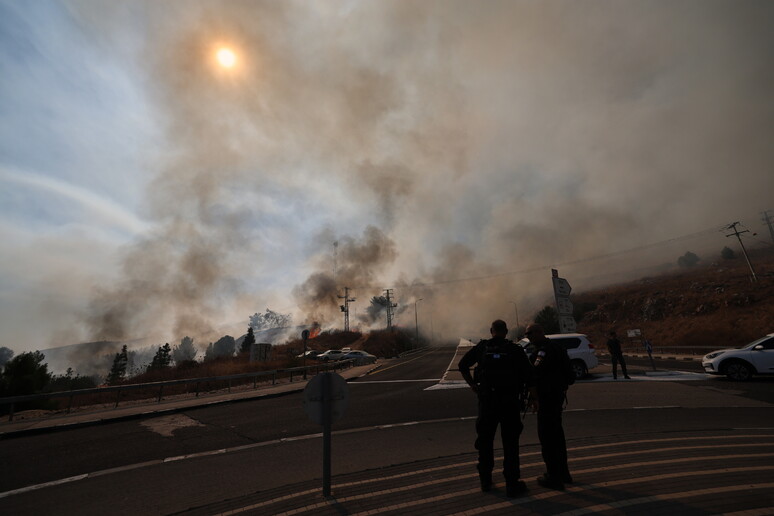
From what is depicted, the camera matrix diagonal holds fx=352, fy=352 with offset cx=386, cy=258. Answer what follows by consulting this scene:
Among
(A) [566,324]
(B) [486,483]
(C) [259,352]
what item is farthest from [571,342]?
(C) [259,352]

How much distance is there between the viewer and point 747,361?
10844 mm

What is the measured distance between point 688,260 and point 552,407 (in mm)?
129766

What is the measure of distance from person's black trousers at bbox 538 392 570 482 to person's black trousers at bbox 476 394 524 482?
35 cm

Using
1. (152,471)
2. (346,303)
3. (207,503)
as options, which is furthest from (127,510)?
(346,303)

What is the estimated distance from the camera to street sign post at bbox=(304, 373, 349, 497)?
3.73 meters

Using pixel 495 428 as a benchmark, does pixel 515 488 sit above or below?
below

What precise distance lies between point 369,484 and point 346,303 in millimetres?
60370

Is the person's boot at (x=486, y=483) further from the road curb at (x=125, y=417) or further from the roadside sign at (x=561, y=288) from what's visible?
the roadside sign at (x=561, y=288)

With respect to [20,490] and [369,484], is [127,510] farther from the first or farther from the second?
[369,484]

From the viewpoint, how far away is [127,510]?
12.7 feet

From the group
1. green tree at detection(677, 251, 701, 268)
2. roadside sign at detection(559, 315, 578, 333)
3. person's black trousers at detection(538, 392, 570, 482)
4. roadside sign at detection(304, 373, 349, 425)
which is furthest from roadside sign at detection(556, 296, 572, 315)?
green tree at detection(677, 251, 701, 268)

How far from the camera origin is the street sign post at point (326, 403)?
3730mm

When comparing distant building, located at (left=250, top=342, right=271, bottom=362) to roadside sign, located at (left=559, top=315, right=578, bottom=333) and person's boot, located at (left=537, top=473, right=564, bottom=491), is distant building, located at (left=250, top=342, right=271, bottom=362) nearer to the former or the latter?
roadside sign, located at (left=559, top=315, right=578, bottom=333)

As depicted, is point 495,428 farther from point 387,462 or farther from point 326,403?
point 387,462
